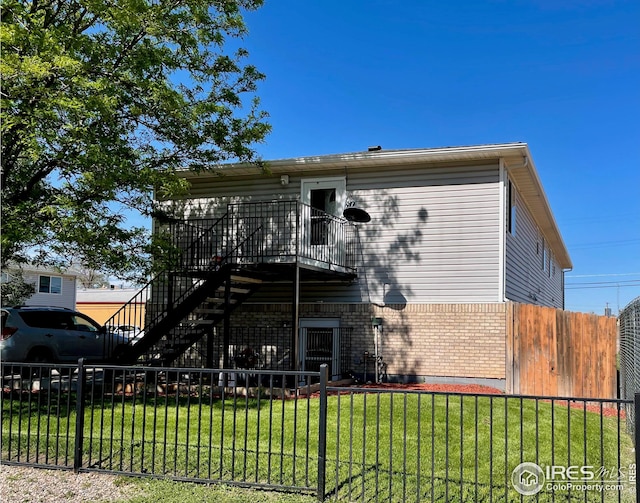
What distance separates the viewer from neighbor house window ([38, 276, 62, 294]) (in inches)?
1286

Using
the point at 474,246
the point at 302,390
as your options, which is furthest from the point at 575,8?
the point at 302,390

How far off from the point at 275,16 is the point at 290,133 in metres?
4.37

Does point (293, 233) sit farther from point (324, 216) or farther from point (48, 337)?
point (48, 337)

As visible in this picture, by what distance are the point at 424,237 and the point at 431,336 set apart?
7.25ft

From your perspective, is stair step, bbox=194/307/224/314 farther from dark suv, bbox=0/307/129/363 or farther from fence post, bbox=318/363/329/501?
fence post, bbox=318/363/329/501

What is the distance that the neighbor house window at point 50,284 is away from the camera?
107ft

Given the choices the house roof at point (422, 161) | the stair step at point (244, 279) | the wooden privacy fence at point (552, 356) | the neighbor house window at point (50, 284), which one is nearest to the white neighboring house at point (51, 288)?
the neighbor house window at point (50, 284)

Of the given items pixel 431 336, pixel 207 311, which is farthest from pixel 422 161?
pixel 207 311

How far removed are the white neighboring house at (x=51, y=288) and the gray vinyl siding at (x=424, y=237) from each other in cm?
2407

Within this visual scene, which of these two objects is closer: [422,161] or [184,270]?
[184,270]

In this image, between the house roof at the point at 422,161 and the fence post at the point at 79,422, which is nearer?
the fence post at the point at 79,422

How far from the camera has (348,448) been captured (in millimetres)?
6203

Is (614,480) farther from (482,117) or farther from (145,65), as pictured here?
(482,117)

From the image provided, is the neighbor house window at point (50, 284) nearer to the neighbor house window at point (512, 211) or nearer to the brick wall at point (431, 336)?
the brick wall at point (431, 336)
